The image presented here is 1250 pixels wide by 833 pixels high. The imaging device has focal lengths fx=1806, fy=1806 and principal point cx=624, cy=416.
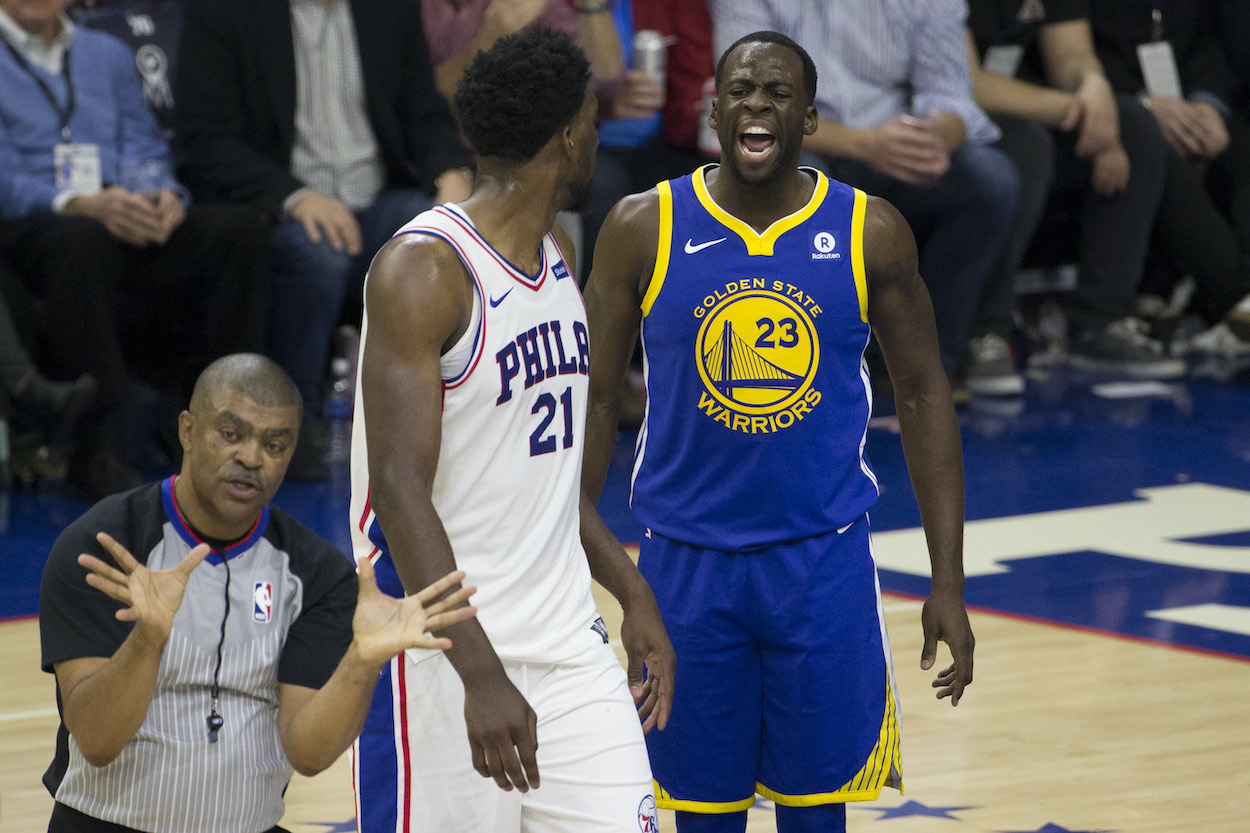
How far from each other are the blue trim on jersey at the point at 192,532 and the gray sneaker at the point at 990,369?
575 cm

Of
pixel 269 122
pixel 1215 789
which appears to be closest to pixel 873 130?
pixel 269 122

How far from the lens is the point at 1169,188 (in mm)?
9086

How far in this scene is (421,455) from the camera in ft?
8.14

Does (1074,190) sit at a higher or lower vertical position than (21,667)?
lower

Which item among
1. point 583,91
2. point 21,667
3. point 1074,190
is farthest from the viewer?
point 1074,190

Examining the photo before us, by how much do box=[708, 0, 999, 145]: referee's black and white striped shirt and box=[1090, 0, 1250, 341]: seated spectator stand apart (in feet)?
5.38

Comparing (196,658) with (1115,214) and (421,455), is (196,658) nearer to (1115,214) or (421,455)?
(421,455)

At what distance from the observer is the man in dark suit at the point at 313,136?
6.93 metres

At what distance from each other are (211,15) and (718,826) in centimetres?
482

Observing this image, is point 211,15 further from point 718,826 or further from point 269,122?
point 718,826

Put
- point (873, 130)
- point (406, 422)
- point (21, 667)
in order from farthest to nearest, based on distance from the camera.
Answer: point (873, 130) → point (21, 667) → point (406, 422)

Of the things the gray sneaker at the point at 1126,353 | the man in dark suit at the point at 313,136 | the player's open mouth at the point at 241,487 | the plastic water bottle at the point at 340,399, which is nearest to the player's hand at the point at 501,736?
the player's open mouth at the point at 241,487

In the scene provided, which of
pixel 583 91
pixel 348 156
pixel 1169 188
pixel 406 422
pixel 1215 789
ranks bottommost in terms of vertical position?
pixel 1169 188

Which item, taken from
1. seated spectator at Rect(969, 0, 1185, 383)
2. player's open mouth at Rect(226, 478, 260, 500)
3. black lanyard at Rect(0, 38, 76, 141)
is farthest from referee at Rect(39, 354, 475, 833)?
seated spectator at Rect(969, 0, 1185, 383)
